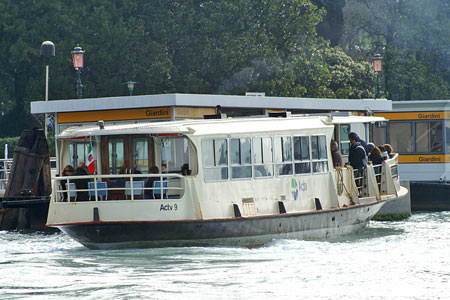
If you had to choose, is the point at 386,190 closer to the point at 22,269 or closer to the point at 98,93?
the point at 22,269

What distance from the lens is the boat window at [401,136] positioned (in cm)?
3344

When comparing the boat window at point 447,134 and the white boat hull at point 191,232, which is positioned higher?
the boat window at point 447,134

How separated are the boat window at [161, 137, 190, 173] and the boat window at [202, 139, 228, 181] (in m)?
1.15

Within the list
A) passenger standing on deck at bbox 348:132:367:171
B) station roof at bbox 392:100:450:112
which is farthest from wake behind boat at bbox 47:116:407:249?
station roof at bbox 392:100:450:112

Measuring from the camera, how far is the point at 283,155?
2144 centimetres

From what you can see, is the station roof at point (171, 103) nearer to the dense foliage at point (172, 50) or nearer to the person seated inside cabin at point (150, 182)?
the person seated inside cabin at point (150, 182)

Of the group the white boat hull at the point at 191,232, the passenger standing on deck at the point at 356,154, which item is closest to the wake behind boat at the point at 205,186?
the white boat hull at the point at 191,232

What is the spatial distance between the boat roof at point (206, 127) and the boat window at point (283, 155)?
0.28 m

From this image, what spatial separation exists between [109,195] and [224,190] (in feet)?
9.38

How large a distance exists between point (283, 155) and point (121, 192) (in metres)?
3.80

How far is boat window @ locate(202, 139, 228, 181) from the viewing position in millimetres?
20047

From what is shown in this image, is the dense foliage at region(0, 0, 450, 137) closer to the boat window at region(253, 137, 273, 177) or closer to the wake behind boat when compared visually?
the wake behind boat


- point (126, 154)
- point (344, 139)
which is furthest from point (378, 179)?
point (126, 154)

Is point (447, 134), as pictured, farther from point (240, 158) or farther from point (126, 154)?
point (126, 154)
